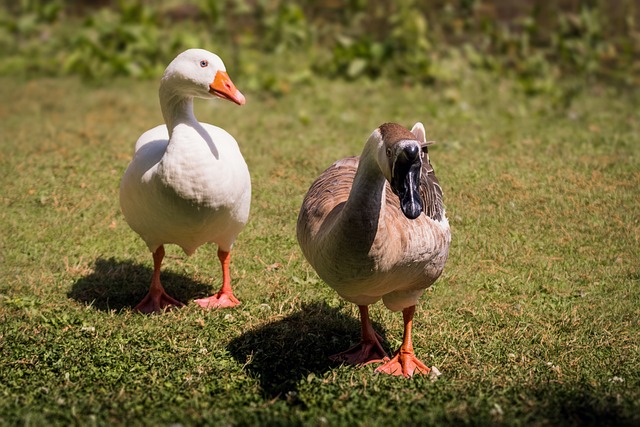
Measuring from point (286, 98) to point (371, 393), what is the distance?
597cm

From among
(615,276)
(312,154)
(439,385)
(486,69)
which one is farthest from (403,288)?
(486,69)

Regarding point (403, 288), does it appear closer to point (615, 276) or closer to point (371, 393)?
point (371, 393)

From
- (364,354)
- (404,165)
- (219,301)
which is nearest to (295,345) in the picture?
(364,354)

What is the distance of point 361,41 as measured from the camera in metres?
10.3

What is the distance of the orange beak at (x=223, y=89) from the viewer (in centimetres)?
472

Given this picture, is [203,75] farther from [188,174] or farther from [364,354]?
[364,354]

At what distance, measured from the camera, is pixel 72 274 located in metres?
5.62

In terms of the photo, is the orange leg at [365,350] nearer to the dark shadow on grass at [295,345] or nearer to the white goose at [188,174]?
the dark shadow on grass at [295,345]

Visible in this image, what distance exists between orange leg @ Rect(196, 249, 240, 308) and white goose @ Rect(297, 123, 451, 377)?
39.8 inches

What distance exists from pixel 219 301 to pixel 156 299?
424 millimetres

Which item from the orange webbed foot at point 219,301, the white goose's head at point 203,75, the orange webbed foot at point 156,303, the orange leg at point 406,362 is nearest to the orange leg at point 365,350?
the orange leg at point 406,362

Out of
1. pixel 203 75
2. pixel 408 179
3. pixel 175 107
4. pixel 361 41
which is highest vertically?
pixel 203 75

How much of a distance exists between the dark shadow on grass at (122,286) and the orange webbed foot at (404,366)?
1.67m

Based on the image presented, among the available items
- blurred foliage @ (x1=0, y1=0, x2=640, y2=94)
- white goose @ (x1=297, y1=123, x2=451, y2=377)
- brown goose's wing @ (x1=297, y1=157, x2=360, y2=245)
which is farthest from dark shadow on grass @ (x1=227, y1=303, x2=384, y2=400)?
blurred foliage @ (x1=0, y1=0, x2=640, y2=94)
